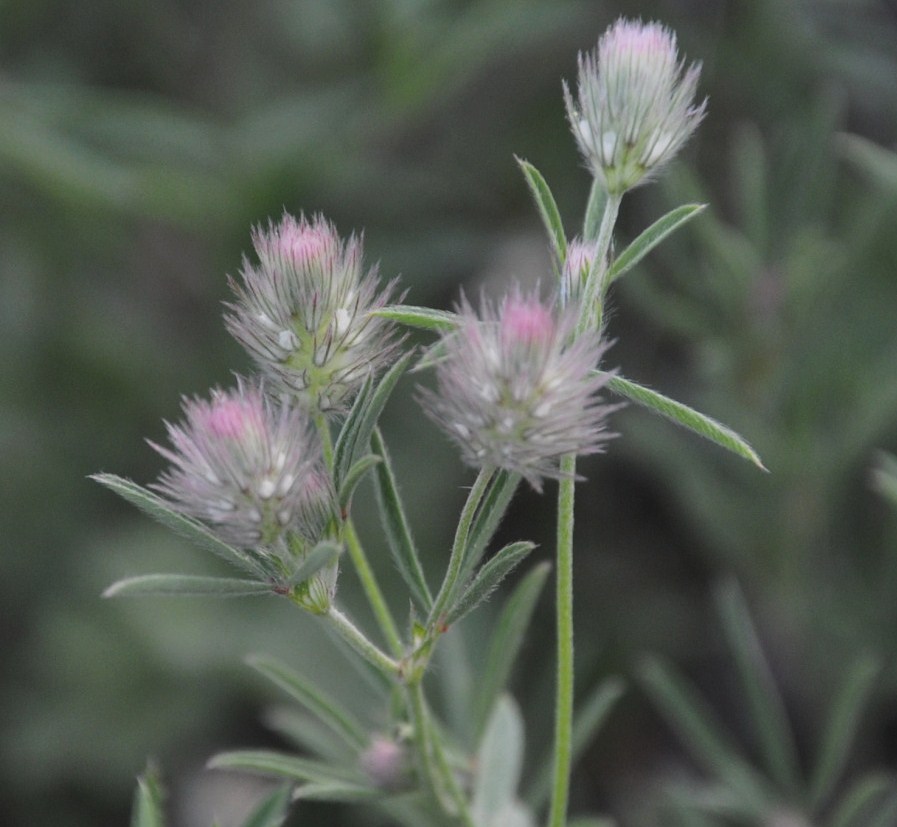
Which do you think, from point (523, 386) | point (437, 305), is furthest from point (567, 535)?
point (437, 305)

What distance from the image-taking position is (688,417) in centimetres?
108

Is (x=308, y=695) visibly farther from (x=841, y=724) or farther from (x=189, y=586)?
(x=841, y=724)

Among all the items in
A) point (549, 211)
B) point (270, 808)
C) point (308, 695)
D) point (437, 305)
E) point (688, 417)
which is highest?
point (437, 305)

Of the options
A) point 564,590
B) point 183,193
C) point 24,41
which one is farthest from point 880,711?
point 24,41

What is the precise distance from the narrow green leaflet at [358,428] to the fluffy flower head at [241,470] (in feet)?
0.28

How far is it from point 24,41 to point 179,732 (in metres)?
2.11

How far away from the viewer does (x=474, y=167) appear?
3.55 m

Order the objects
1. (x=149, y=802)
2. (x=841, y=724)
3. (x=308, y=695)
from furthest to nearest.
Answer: (x=841, y=724) < (x=308, y=695) < (x=149, y=802)

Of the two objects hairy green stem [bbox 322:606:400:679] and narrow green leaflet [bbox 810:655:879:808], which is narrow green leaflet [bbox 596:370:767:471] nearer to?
hairy green stem [bbox 322:606:400:679]

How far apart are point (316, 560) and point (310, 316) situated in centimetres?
25

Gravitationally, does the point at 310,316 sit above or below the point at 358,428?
above

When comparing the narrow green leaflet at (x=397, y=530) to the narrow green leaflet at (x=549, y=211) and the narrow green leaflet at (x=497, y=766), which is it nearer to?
the narrow green leaflet at (x=549, y=211)

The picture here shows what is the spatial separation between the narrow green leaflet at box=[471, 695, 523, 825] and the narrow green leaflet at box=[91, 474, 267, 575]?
0.61 meters

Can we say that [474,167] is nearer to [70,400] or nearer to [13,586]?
[70,400]
